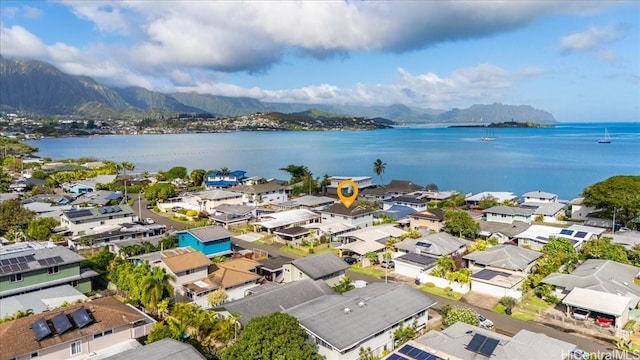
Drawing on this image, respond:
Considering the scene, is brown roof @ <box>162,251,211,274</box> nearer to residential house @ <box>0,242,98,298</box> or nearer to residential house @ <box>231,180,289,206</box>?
residential house @ <box>0,242,98,298</box>

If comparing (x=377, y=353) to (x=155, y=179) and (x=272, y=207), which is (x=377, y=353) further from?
(x=155, y=179)

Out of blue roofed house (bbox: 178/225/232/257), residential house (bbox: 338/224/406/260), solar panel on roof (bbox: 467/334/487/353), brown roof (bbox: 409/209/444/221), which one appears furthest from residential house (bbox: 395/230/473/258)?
blue roofed house (bbox: 178/225/232/257)

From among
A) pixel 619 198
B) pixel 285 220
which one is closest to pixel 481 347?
pixel 285 220

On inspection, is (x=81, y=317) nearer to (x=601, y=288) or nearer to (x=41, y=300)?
(x=41, y=300)

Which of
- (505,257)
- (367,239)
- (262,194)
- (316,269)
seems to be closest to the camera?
(316,269)

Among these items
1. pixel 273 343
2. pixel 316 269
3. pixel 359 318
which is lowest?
pixel 316 269

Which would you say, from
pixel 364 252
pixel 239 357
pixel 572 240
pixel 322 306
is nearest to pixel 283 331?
pixel 239 357
